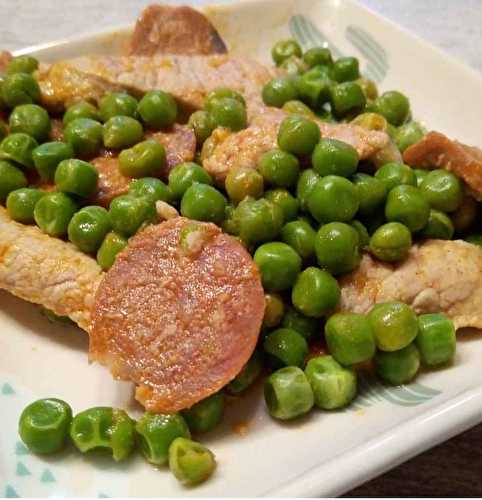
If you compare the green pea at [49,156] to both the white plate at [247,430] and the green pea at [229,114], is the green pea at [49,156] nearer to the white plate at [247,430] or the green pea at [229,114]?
the white plate at [247,430]

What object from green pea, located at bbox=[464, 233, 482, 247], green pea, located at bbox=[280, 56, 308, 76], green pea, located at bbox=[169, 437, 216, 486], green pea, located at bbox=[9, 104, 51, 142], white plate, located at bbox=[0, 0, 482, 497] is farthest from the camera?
green pea, located at bbox=[280, 56, 308, 76]

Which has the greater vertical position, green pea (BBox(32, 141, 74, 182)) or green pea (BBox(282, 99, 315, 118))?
green pea (BBox(282, 99, 315, 118))

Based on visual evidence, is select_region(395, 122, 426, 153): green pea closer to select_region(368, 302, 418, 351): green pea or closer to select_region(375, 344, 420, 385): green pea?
select_region(368, 302, 418, 351): green pea

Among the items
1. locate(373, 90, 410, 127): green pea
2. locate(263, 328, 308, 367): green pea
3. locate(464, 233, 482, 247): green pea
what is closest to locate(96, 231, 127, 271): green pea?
locate(263, 328, 308, 367): green pea

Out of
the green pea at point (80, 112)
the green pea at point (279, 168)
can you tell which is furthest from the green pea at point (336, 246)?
the green pea at point (80, 112)

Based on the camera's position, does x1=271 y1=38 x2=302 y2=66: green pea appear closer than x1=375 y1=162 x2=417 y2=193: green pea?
No

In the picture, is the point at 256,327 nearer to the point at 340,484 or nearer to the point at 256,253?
the point at 256,253
